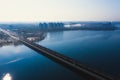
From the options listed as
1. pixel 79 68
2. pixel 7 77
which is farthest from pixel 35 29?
pixel 79 68

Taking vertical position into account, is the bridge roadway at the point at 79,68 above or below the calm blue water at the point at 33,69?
above

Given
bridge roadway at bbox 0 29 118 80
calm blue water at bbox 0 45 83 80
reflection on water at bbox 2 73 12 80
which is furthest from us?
reflection on water at bbox 2 73 12 80

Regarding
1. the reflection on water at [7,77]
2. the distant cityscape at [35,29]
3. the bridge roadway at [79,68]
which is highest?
the bridge roadway at [79,68]

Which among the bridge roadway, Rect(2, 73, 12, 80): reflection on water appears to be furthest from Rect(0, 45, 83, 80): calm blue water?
the bridge roadway

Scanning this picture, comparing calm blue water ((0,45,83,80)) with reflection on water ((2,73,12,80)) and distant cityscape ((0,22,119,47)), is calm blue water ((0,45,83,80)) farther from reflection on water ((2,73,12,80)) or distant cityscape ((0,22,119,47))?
distant cityscape ((0,22,119,47))

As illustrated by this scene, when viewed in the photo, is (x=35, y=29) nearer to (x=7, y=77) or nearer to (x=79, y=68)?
(x=7, y=77)

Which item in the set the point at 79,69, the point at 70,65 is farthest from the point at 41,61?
the point at 79,69

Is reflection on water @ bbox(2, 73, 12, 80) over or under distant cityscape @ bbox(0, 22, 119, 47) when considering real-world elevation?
over

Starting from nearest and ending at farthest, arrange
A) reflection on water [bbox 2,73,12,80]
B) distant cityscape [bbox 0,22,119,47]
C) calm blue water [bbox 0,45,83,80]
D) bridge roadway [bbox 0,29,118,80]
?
1. bridge roadway [bbox 0,29,118,80]
2. calm blue water [bbox 0,45,83,80]
3. reflection on water [bbox 2,73,12,80]
4. distant cityscape [bbox 0,22,119,47]

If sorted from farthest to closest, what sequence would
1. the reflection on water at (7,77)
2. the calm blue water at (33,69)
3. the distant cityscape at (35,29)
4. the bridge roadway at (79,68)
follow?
the distant cityscape at (35,29)
the reflection on water at (7,77)
the calm blue water at (33,69)
the bridge roadway at (79,68)

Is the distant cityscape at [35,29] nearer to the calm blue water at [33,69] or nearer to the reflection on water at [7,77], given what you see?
the calm blue water at [33,69]

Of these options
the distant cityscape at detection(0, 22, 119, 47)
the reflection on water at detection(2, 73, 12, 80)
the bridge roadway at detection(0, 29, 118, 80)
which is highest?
the bridge roadway at detection(0, 29, 118, 80)

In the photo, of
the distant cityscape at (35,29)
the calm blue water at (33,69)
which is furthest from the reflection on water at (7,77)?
the distant cityscape at (35,29)
